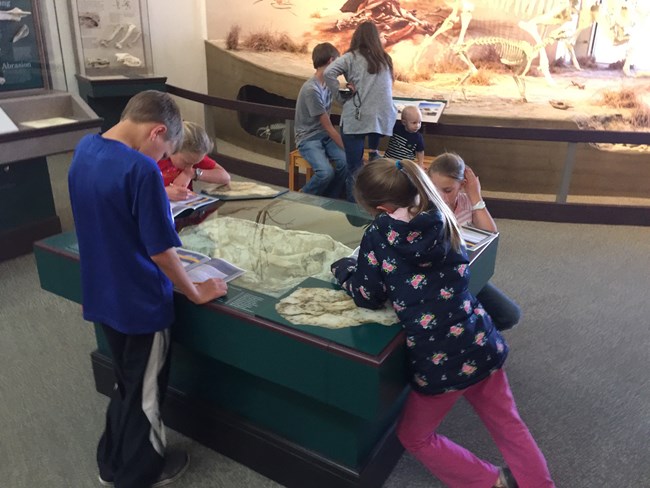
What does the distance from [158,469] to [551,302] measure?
272 centimetres

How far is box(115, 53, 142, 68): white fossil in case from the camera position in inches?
251

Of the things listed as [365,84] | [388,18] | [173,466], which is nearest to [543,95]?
[388,18]

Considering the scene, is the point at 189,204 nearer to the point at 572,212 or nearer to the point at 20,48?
the point at 20,48

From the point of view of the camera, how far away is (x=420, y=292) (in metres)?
1.78

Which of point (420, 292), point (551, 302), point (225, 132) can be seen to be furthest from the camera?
point (225, 132)

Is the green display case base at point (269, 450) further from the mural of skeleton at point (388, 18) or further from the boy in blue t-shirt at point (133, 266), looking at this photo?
the mural of skeleton at point (388, 18)

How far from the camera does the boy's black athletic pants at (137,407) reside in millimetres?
2029

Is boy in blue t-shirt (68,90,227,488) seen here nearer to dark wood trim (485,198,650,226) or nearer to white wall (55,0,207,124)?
dark wood trim (485,198,650,226)

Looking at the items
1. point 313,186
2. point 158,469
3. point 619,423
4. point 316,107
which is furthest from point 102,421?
point 316,107

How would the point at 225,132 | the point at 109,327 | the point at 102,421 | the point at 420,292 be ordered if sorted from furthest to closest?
1. the point at 225,132
2. the point at 102,421
3. the point at 109,327
4. the point at 420,292

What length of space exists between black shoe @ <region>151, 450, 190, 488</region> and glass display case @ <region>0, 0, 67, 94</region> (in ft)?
12.0

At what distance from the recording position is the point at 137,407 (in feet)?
6.77

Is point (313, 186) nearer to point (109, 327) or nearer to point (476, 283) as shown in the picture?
point (476, 283)

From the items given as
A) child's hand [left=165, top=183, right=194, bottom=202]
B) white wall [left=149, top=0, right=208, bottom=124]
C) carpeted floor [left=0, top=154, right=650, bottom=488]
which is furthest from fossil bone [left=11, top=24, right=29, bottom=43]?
child's hand [left=165, top=183, right=194, bottom=202]
